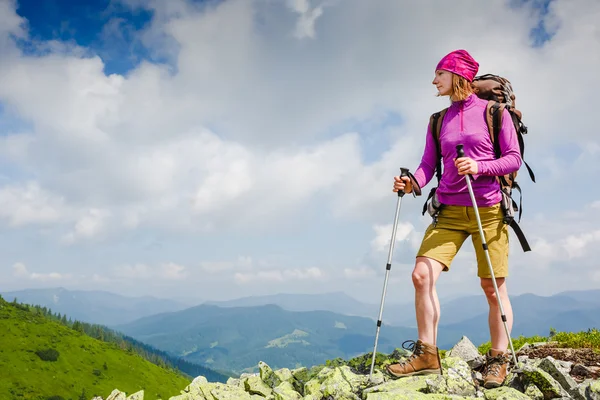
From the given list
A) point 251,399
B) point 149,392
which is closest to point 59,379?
point 149,392

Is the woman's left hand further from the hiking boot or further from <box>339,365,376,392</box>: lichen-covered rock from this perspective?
<box>339,365,376,392</box>: lichen-covered rock

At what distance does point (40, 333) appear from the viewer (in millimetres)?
199125

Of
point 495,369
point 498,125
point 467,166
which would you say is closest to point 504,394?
point 495,369

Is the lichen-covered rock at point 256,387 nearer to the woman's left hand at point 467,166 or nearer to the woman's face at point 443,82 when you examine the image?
the woman's left hand at point 467,166

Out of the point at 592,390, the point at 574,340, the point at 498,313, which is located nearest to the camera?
the point at 592,390

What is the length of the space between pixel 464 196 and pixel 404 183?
2.98 feet

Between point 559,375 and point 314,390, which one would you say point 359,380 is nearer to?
point 314,390

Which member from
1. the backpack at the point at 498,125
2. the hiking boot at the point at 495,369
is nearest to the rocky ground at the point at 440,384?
the hiking boot at the point at 495,369

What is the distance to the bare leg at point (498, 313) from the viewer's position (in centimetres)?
698

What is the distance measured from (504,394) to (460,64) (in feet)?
15.4

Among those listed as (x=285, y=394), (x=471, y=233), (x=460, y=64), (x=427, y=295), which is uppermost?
(x=460, y=64)

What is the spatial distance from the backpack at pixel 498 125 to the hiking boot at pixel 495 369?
1.67 meters

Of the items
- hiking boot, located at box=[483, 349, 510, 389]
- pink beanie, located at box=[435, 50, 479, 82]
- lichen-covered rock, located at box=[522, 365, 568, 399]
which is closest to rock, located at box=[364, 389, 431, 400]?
hiking boot, located at box=[483, 349, 510, 389]

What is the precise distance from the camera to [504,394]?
634 cm
